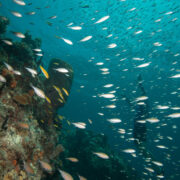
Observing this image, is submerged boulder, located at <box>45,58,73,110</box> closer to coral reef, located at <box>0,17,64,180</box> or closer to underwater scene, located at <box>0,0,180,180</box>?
underwater scene, located at <box>0,0,180,180</box>

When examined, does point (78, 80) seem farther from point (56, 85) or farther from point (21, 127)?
point (21, 127)

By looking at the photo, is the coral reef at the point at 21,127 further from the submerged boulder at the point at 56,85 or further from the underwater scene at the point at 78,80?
the submerged boulder at the point at 56,85

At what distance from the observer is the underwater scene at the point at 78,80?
4.42 m

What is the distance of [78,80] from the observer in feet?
145

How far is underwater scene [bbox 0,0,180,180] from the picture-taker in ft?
14.5

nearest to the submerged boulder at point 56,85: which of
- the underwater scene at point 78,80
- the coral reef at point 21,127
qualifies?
the underwater scene at point 78,80

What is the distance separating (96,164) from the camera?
37.4 ft

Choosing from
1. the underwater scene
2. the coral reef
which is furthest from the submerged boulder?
the coral reef

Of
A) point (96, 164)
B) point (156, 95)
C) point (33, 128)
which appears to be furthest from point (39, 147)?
point (156, 95)

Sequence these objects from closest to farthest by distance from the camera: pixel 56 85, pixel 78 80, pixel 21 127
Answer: pixel 21 127
pixel 56 85
pixel 78 80

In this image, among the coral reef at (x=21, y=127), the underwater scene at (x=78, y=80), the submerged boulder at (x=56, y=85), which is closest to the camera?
the coral reef at (x=21, y=127)

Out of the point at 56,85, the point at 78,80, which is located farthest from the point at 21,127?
the point at 78,80

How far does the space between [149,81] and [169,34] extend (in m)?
16.3

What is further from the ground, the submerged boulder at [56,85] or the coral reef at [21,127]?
the submerged boulder at [56,85]
